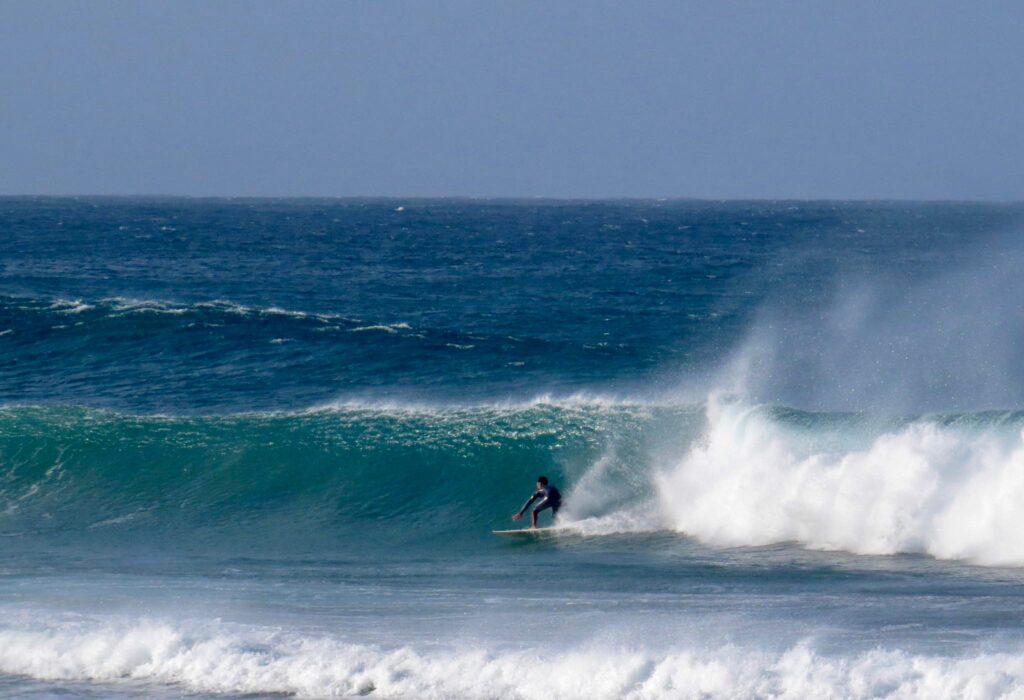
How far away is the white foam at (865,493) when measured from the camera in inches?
652

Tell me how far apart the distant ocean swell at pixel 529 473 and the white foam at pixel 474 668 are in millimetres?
5381

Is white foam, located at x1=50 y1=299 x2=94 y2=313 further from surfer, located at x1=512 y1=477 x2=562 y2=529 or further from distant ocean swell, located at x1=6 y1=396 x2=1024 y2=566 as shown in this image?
surfer, located at x1=512 y1=477 x2=562 y2=529

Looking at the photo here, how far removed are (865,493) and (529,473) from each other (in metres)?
5.85

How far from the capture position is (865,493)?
692 inches

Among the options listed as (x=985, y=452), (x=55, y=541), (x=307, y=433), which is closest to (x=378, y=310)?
(x=307, y=433)

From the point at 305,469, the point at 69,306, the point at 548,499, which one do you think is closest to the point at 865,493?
the point at 548,499

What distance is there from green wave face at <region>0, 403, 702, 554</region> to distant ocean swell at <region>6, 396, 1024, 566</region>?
1.6 inches

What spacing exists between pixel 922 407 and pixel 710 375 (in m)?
5.54

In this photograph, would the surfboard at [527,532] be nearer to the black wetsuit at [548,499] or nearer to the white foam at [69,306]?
the black wetsuit at [548,499]

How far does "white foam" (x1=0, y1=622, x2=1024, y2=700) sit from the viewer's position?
11.0 metres

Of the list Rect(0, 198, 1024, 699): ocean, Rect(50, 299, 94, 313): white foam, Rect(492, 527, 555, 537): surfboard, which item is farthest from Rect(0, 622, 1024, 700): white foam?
Rect(50, 299, 94, 313): white foam

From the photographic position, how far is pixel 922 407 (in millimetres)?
26078

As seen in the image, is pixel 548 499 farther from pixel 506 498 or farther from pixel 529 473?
pixel 529 473

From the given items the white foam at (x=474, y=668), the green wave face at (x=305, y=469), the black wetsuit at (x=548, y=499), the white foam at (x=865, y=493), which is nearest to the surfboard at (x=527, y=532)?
the black wetsuit at (x=548, y=499)
